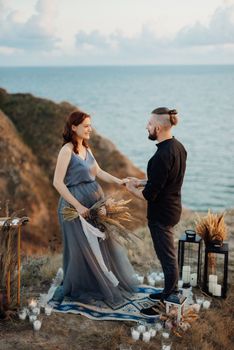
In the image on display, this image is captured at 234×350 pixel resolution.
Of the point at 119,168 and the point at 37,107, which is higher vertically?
the point at 37,107

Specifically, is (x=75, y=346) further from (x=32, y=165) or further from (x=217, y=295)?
(x=32, y=165)

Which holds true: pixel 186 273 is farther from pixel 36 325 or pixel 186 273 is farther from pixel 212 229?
pixel 36 325

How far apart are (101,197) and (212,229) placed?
4.58 feet

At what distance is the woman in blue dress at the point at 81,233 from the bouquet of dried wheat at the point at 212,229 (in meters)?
1.08

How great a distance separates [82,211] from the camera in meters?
5.32

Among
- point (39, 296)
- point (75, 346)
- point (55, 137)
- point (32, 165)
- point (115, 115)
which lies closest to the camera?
point (75, 346)

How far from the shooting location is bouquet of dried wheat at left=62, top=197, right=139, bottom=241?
5.38m

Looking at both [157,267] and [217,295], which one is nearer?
[217,295]

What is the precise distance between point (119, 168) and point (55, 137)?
323 centimetres

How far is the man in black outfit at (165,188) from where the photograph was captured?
494 cm

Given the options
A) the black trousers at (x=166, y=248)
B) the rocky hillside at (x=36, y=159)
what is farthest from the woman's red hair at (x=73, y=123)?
the rocky hillside at (x=36, y=159)

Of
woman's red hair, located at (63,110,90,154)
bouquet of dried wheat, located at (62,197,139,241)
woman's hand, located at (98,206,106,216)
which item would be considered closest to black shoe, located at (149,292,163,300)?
bouquet of dried wheat, located at (62,197,139,241)

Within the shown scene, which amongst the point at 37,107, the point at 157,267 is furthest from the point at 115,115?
the point at 157,267

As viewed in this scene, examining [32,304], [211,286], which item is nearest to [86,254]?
[32,304]
